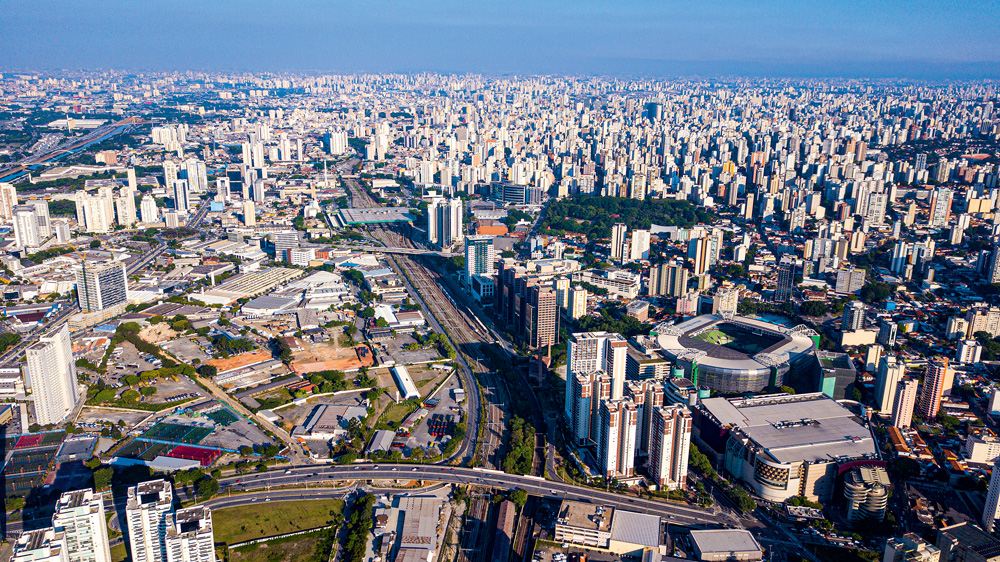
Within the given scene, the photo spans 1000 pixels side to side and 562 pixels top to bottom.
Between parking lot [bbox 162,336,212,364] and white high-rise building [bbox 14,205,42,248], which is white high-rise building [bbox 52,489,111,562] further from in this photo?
white high-rise building [bbox 14,205,42,248]

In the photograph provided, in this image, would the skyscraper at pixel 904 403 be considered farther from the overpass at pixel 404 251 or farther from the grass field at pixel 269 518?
the overpass at pixel 404 251

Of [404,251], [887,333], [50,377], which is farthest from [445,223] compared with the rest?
[50,377]

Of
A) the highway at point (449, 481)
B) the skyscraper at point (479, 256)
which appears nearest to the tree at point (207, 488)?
the highway at point (449, 481)

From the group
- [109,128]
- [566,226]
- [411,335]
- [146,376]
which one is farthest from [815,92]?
[146,376]

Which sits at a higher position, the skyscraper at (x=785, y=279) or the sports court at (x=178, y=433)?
the skyscraper at (x=785, y=279)

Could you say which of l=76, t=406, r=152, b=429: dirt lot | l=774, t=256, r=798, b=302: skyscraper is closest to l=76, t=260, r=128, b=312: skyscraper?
l=76, t=406, r=152, b=429: dirt lot

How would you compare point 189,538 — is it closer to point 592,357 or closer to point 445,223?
point 592,357
